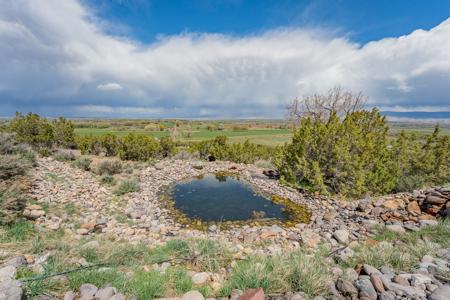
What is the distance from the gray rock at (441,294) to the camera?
2.43 m

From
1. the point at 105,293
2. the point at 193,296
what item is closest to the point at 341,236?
the point at 193,296

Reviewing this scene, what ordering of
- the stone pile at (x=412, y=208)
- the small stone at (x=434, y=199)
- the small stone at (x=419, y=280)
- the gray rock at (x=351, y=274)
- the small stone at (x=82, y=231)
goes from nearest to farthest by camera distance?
1. the small stone at (x=419, y=280)
2. the gray rock at (x=351, y=274)
3. the small stone at (x=82, y=231)
4. the stone pile at (x=412, y=208)
5. the small stone at (x=434, y=199)

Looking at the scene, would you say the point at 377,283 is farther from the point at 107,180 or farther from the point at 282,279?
the point at 107,180

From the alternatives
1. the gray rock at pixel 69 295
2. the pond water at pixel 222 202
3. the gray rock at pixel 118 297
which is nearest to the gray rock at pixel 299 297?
the gray rock at pixel 118 297

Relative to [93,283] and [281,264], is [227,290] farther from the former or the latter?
[93,283]

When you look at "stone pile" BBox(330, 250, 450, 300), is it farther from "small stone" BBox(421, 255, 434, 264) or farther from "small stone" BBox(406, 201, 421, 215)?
"small stone" BBox(406, 201, 421, 215)

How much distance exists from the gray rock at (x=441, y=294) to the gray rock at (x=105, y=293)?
11.9 ft

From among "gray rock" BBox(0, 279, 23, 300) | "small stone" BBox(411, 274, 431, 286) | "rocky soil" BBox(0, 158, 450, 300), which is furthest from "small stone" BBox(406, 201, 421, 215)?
"gray rock" BBox(0, 279, 23, 300)

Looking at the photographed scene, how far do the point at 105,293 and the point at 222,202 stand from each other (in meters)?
7.19

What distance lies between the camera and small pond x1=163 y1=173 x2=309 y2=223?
8.00m

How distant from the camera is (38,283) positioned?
244 centimetres

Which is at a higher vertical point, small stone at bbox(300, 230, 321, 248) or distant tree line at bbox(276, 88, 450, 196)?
distant tree line at bbox(276, 88, 450, 196)

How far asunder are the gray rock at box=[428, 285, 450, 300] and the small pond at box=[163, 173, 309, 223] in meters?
5.23

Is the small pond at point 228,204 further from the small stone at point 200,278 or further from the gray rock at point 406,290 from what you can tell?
the gray rock at point 406,290
